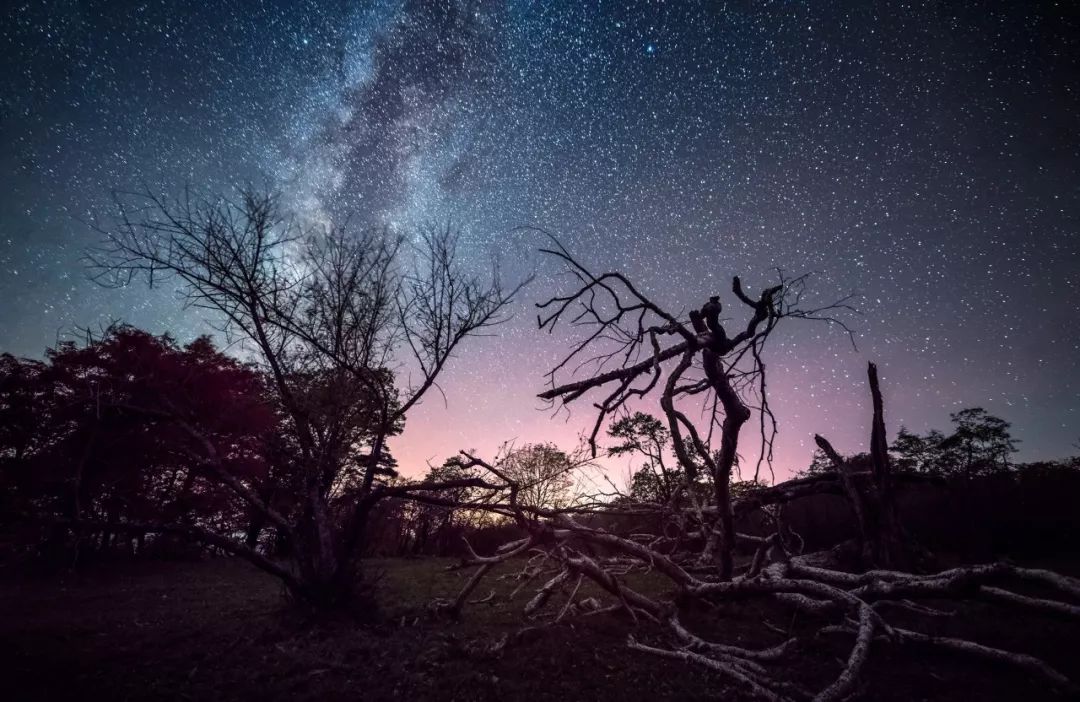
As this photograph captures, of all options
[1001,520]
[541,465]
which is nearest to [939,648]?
[1001,520]

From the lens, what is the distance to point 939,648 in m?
4.77

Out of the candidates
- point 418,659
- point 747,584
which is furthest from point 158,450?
point 747,584

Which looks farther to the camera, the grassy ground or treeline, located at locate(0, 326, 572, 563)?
treeline, located at locate(0, 326, 572, 563)

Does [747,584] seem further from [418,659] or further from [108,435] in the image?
[108,435]

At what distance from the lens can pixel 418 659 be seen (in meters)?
5.04

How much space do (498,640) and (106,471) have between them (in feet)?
52.1

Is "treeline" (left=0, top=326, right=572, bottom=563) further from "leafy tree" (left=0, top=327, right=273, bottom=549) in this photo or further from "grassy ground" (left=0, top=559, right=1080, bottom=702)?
"grassy ground" (left=0, top=559, right=1080, bottom=702)

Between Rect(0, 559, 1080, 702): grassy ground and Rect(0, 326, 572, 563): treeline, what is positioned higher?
Rect(0, 326, 572, 563): treeline

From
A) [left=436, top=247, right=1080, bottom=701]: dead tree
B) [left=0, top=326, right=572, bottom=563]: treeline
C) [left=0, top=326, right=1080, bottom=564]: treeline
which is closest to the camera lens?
[left=436, top=247, right=1080, bottom=701]: dead tree

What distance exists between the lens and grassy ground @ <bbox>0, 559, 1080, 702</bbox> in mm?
4250

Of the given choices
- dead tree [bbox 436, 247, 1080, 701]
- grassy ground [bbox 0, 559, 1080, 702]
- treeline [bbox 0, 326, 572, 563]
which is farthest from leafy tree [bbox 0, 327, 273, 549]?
dead tree [bbox 436, 247, 1080, 701]

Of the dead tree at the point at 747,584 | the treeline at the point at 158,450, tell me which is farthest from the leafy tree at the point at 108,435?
the dead tree at the point at 747,584

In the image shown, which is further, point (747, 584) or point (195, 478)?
point (195, 478)

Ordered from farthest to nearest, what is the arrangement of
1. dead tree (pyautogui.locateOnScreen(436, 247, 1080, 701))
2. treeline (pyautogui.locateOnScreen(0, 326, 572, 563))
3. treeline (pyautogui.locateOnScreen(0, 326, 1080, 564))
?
treeline (pyautogui.locateOnScreen(0, 326, 1080, 564))
treeline (pyautogui.locateOnScreen(0, 326, 572, 563))
dead tree (pyautogui.locateOnScreen(436, 247, 1080, 701))
